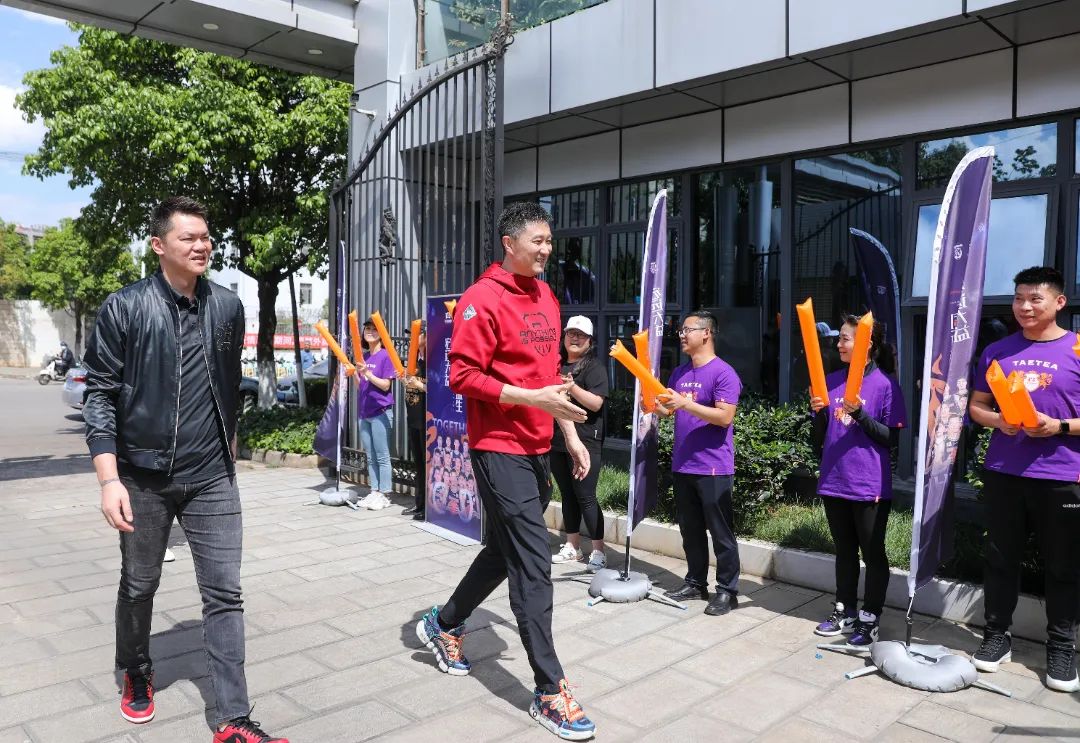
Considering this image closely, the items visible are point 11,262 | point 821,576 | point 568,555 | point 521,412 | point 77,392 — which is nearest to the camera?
point 521,412

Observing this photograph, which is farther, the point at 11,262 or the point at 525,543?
the point at 11,262

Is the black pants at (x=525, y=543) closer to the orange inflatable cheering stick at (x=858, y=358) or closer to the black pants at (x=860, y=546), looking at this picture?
the orange inflatable cheering stick at (x=858, y=358)

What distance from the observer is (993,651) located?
412 centimetres

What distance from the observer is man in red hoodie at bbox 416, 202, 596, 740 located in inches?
135

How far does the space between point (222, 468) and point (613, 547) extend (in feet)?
12.5

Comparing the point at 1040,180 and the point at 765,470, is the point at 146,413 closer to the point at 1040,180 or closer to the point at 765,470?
the point at 765,470

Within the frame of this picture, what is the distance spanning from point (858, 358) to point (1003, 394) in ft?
2.18

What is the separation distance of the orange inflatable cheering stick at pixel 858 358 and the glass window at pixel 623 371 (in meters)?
4.11

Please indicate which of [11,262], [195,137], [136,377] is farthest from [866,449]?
[11,262]

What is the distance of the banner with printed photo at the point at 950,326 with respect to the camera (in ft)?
12.9

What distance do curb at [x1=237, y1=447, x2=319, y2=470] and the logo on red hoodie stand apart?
751 centimetres

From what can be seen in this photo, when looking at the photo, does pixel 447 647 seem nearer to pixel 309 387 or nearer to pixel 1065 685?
pixel 1065 685

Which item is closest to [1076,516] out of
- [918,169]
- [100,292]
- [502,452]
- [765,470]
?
[765,470]

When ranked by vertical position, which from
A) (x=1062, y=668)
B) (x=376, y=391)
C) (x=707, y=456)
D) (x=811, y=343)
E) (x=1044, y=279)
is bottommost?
(x=1062, y=668)
